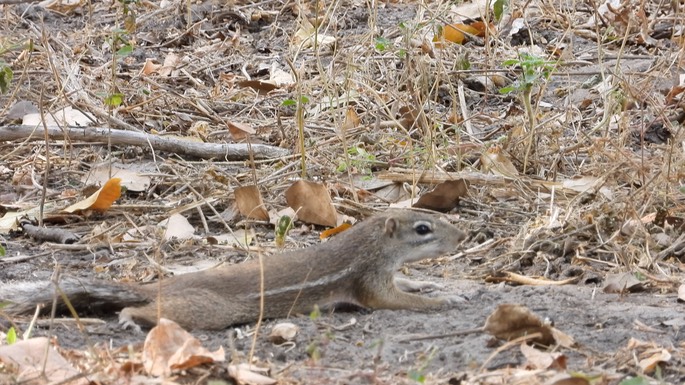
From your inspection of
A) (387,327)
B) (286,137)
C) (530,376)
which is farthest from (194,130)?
(530,376)

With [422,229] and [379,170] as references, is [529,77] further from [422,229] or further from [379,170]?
[422,229]

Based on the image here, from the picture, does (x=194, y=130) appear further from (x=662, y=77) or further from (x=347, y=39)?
(x=662, y=77)

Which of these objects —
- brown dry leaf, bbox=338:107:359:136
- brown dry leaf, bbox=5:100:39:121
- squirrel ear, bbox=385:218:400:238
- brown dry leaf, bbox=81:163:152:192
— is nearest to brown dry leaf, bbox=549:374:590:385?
squirrel ear, bbox=385:218:400:238

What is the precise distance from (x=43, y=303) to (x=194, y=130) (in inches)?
143

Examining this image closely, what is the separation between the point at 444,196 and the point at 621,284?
5.19 ft

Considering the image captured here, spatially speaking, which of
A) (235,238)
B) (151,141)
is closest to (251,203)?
(235,238)

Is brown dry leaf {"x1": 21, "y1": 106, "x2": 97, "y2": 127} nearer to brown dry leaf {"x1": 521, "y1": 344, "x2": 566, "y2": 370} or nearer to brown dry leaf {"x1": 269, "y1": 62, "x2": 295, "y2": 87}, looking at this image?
brown dry leaf {"x1": 269, "y1": 62, "x2": 295, "y2": 87}

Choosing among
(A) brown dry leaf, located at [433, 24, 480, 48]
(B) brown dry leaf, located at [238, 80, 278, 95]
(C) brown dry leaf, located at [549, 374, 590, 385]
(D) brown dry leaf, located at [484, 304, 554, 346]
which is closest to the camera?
(C) brown dry leaf, located at [549, 374, 590, 385]

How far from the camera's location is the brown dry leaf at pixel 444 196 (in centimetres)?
656

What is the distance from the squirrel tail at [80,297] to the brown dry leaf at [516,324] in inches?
60.4

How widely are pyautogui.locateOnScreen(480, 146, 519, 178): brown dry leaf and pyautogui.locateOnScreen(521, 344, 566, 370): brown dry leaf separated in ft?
A: 9.60

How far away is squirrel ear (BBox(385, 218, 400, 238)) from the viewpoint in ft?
17.2

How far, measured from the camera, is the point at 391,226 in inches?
207

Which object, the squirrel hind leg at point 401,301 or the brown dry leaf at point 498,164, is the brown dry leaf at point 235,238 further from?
the brown dry leaf at point 498,164
